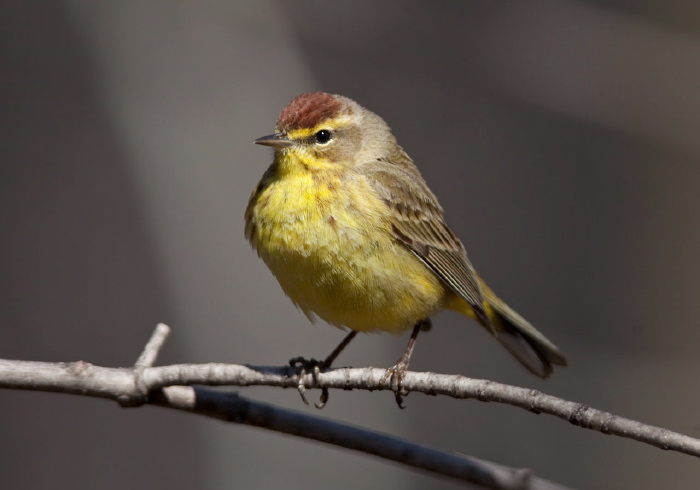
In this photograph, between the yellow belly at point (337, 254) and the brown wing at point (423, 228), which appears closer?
the yellow belly at point (337, 254)

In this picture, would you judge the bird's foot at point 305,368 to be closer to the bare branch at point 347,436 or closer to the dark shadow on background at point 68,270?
the bare branch at point 347,436

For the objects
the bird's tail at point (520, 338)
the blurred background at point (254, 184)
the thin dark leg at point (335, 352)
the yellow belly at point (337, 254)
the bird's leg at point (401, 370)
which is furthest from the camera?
the blurred background at point (254, 184)

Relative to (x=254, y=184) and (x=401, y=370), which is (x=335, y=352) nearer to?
(x=401, y=370)

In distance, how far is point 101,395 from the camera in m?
3.36

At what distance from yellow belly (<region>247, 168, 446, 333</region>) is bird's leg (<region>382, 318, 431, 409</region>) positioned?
15 cm

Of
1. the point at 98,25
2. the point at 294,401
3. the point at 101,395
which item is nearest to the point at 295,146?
the point at 101,395

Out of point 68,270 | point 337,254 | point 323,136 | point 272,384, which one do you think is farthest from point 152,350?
point 68,270

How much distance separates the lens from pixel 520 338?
207 inches

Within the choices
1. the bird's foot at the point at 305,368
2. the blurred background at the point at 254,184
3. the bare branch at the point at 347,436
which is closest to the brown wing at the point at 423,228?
the bird's foot at the point at 305,368

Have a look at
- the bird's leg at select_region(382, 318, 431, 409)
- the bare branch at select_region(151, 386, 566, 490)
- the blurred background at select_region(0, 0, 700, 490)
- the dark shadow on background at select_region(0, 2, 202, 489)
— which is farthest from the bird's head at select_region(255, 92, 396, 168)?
the dark shadow on background at select_region(0, 2, 202, 489)

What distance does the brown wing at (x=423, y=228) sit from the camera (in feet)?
15.3

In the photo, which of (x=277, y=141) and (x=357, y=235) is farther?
(x=277, y=141)

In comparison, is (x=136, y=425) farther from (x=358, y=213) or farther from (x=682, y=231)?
(x=682, y=231)

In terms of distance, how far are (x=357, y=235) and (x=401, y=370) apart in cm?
70
